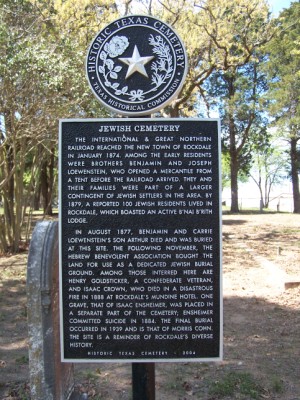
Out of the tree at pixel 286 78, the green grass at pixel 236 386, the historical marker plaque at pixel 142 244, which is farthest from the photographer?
the tree at pixel 286 78

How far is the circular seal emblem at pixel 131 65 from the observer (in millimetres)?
3158

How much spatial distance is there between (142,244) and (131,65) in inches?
50.6

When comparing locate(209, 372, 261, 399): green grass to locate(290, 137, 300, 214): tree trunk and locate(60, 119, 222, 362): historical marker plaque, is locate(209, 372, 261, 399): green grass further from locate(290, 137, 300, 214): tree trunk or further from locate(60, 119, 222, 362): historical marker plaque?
locate(290, 137, 300, 214): tree trunk

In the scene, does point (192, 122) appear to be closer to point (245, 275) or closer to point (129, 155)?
point (129, 155)

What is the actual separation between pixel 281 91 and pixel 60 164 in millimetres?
24839

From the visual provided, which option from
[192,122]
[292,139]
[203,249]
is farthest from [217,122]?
[292,139]

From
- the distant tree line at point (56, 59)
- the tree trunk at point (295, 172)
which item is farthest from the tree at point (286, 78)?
the distant tree line at point (56, 59)

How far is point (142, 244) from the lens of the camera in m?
3.11

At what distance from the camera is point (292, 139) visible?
2927 cm

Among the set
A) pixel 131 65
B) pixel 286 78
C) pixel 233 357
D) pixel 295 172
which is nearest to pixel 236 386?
pixel 233 357

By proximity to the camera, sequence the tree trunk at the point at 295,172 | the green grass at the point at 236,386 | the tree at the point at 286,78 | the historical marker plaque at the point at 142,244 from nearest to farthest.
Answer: the historical marker plaque at the point at 142,244 < the green grass at the point at 236,386 < the tree at the point at 286,78 < the tree trunk at the point at 295,172

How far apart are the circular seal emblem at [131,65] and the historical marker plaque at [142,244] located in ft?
0.54

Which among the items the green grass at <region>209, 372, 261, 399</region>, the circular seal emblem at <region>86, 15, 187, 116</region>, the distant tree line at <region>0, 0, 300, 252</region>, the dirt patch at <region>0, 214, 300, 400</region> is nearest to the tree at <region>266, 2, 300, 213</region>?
the distant tree line at <region>0, 0, 300, 252</region>

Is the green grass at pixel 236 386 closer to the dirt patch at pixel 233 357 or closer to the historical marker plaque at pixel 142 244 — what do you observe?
the dirt patch at pixel 233 357
